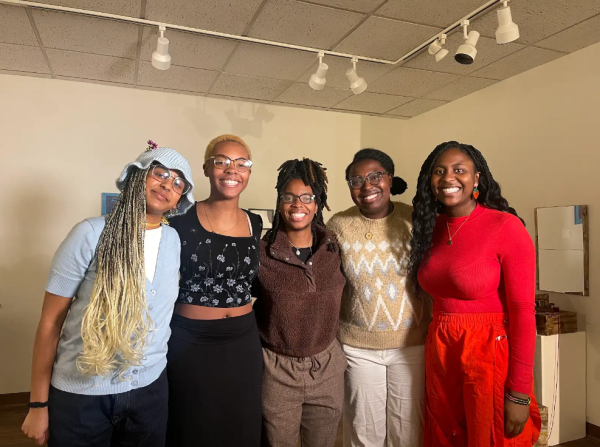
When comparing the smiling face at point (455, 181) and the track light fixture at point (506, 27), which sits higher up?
the track light fixture at point (506, 27)

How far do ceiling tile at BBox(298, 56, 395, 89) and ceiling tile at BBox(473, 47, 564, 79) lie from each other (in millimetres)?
787

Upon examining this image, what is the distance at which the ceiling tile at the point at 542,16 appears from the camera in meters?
2.41

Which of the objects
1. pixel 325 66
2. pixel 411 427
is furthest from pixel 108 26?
pixel 411 427

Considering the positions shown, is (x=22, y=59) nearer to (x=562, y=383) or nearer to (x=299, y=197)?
(x=299, y=197)

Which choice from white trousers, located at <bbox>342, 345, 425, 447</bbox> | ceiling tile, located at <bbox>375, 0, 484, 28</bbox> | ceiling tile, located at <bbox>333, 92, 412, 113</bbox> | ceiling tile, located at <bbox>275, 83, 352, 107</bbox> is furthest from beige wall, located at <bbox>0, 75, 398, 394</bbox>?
white trousers, located at <bbox>342, 345, 425, 447</bbox>

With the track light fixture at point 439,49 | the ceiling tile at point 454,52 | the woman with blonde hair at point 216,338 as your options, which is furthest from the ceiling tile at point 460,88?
the woman with blonde hair at point 216,338

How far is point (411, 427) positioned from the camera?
6.07ft

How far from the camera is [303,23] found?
261 cm

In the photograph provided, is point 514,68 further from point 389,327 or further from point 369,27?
point 389,327

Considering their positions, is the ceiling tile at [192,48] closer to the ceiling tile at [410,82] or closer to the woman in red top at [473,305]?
the ceiling tile at [410,82]

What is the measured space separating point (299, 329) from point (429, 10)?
195 centimetres

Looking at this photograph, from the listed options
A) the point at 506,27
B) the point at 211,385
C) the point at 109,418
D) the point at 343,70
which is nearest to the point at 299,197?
the point at 211,385

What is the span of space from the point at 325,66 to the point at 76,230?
2.17m

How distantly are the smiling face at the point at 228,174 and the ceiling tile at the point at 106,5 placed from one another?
4.07 ft
